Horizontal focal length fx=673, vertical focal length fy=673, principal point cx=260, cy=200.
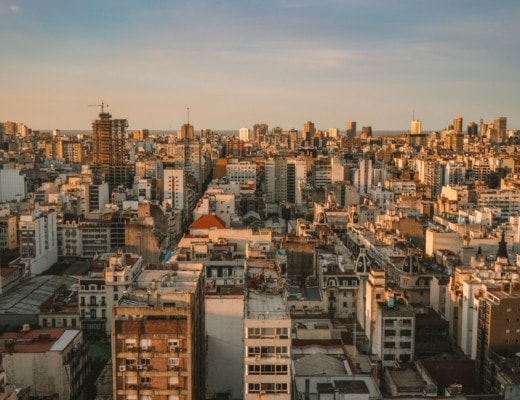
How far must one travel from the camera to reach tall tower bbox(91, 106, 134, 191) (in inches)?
3073

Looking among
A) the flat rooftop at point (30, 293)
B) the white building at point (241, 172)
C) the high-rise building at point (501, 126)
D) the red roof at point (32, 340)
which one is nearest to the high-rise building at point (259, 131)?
the high-rise building at point (501, 126)

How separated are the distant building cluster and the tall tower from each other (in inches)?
586

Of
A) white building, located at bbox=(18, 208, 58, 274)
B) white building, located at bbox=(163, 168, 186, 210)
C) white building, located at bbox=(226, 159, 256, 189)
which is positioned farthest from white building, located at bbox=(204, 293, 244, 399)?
white building, located at bbox=(226, 159, 256, 189)

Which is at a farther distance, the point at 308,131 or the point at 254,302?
the point at 308,131

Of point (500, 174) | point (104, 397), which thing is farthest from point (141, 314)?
point (500, 174)

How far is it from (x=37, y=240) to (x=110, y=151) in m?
39.1

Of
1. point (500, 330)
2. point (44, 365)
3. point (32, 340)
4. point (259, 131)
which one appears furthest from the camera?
point (259, 131)

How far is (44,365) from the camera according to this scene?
71.4ft

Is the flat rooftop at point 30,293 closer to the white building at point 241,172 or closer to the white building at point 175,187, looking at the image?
the white building at point 175,187

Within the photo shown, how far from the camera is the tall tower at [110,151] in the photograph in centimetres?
7806

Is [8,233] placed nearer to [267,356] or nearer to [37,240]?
[37,240]

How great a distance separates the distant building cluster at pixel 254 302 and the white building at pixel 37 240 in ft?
0.41

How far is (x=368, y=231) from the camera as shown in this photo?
4497 centimetres

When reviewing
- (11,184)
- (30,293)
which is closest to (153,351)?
(30,293)
